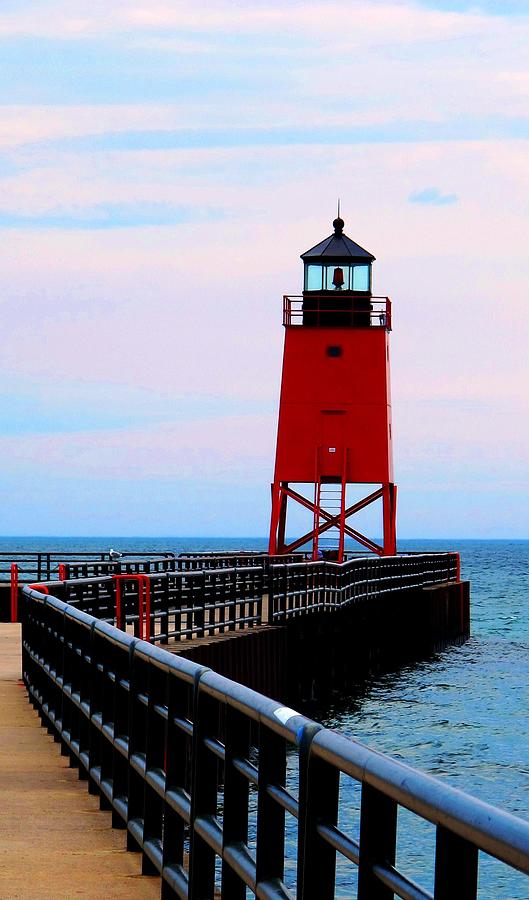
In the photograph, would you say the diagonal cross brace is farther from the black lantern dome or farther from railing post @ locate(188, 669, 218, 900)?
railing post @ locate(188, 669, 218, 900)

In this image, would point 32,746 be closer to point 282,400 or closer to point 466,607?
point 282,400

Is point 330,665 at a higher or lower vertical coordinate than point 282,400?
lower

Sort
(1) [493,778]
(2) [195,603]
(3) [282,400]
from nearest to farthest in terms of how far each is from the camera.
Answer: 1. (1) [493,778]
2. (2) [195,603]
3. (3) [282,400]

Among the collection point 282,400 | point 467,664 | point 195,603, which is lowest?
point 467,664

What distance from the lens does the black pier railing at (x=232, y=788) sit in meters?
3.20

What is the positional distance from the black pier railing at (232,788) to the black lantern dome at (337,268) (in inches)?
1254

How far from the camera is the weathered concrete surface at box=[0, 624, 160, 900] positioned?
737 cm

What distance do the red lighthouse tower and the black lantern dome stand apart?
1.2 inches

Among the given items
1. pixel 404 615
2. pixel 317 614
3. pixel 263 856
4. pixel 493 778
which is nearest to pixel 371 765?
pixel 263 856

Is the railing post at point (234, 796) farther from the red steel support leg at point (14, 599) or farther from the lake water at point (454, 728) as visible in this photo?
the red steel support leg at point (14, 599)

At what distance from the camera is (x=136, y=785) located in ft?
26.6

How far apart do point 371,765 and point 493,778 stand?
17.4 metres

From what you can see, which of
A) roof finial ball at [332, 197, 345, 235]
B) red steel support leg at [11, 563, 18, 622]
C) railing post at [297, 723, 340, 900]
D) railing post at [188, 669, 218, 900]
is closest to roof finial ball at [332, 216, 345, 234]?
roof finial ball at [332, 197, 345, 235]

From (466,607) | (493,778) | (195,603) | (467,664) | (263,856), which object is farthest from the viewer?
(466,607)
